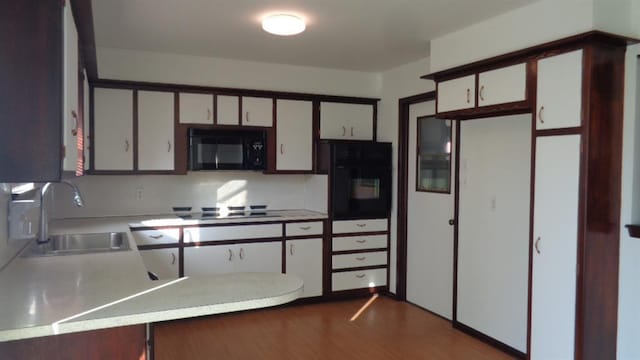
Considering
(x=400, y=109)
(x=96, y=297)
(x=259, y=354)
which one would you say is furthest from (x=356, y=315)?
(x=96, y=297)

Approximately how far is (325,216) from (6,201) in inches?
115

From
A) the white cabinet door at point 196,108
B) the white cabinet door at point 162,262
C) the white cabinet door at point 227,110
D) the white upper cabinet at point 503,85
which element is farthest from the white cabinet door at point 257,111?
the white upper cabinet at point 503,85

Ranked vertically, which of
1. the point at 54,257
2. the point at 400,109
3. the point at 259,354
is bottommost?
the point at 259,354

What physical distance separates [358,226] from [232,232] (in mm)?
1322

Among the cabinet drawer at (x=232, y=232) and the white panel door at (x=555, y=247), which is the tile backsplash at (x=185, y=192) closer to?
the cabinet drawer at (x=232, y=232)

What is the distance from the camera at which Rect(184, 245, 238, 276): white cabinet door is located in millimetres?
4246

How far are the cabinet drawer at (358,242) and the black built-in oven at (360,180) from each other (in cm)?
22

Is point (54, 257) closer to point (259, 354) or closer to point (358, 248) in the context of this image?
point (259, 354)

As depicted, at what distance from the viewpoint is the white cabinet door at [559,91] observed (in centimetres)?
269

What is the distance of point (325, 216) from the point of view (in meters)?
4.78

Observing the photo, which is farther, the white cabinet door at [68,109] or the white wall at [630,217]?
the white wall at [630,217]

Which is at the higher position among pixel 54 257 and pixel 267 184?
pixel 267 184

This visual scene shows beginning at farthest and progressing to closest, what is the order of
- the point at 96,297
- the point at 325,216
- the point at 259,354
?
the point at 325,216 < the point at 259,354 < the point at 96,297

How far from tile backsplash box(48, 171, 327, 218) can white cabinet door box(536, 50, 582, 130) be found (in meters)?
2.44
